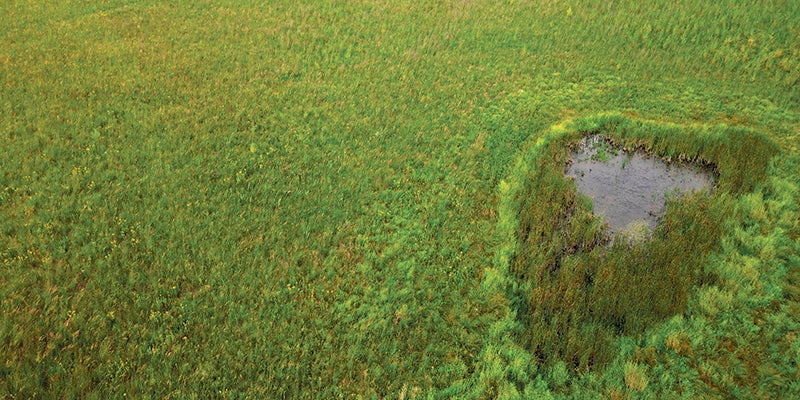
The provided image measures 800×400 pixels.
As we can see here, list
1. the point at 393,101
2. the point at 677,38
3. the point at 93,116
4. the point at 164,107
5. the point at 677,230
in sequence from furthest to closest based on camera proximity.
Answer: the point at 677,38
the point at 393,101
the point at 164,107
the point at 93,116
the point at 677,230

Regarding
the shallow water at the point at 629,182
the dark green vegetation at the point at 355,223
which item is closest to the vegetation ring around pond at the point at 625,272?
the dark green vegetation at the point at 355,223

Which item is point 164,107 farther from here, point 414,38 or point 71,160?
point 414,38

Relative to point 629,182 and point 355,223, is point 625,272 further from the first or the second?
point 355,223

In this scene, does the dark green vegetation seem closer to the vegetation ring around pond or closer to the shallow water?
the vegetation ring around pond

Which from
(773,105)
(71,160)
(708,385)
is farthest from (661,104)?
(71,160)

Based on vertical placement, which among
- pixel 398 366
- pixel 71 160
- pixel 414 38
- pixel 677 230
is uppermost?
pixel 414 38

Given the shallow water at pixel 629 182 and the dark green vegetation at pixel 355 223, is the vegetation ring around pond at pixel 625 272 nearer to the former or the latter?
the dark green vegetation at pixel 355 223

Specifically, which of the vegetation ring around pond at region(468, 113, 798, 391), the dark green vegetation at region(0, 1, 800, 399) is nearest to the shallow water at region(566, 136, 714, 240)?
the vegetation ring around pond at region(468, 113, 798, 391)
